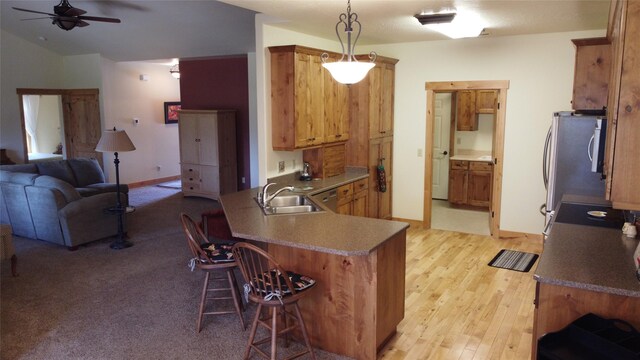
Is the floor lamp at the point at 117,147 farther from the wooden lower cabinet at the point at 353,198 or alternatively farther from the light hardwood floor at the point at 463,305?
the light hardwood floor at the point at 463,305

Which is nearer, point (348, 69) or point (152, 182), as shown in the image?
point (348, 69)

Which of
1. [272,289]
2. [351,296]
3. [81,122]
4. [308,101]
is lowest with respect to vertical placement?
[351,296]

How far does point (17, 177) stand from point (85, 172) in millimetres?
1571

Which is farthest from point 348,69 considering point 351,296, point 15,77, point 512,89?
point 15,77

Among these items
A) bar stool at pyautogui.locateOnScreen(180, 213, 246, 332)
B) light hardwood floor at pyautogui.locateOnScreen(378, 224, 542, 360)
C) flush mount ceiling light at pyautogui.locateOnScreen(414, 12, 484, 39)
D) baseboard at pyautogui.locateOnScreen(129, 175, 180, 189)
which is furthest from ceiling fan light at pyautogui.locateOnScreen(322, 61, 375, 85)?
baseboard at pyautogui.locateOnScreen(129, 175, 180, 189)

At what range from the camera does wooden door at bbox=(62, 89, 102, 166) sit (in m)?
9.35

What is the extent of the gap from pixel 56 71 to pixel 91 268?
614 centimetres

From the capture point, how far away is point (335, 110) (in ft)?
19.2

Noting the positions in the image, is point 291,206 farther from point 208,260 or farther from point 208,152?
point 208,152

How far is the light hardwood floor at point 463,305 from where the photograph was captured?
3400 mm

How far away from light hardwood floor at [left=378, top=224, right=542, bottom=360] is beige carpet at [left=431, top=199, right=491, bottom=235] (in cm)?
65

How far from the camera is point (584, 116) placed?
4086 millimetres

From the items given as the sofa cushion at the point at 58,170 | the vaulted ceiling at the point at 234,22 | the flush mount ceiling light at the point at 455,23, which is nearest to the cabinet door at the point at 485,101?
the vaulted ceiling at the point at 234,22

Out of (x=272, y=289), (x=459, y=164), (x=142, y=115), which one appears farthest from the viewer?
(x=142, y=115)
